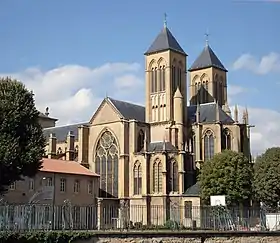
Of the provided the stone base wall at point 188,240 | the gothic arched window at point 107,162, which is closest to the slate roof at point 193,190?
the gothic arched window at point 107,162

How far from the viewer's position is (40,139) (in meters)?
49.1

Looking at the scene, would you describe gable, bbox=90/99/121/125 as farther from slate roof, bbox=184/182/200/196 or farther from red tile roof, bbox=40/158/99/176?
slate roof, bbox=184/182/200/196

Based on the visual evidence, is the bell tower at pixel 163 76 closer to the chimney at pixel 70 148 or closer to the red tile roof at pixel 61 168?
the chimney at pixel 70 148

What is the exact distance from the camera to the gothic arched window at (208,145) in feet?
257

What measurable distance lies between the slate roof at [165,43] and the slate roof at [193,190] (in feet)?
77.8

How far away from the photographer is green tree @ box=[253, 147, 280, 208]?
62781 mm

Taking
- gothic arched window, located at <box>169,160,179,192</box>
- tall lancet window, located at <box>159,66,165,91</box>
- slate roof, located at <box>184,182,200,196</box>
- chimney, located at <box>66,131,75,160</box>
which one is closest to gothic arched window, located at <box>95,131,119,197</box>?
chimney, located at <box>66,131,75,160</box>

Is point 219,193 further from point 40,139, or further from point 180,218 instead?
point 40,139

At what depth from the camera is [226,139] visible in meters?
78.8

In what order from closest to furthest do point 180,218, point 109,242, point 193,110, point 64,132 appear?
1. point 109,242
2. point 180,218
3. point 193,110
4. point 64,132

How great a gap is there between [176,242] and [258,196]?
31.3m

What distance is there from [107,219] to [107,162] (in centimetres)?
3805

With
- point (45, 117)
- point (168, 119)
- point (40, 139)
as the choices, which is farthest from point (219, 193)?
point (45, 117)

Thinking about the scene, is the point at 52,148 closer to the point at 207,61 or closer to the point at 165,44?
the point at 165,44
